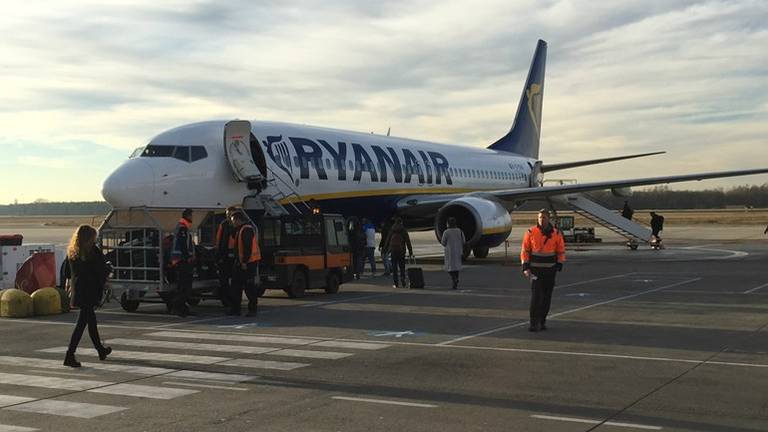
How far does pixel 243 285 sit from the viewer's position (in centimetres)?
1413

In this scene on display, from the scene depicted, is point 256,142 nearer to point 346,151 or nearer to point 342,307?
point 346,151

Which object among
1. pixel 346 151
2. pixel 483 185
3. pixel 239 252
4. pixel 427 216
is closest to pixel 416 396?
pixel 239 252

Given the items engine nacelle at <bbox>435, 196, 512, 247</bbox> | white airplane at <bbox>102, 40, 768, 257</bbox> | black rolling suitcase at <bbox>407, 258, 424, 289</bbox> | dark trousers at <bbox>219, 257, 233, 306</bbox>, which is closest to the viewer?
dark trousers at <bbox>219, 257, 233, 306</bbox>

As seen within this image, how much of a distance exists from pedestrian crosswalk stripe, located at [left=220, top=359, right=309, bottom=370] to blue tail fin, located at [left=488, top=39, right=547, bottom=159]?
31.1 metres

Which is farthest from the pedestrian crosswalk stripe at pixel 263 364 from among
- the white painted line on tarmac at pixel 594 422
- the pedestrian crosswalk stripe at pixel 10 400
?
the white painted line on tarmac at pixel 594 422

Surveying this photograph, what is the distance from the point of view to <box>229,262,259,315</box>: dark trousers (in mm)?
13914

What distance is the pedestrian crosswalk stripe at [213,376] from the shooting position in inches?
336

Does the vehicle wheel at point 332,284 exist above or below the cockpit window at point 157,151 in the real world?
below

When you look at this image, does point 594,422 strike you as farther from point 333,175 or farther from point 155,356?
point 333,175

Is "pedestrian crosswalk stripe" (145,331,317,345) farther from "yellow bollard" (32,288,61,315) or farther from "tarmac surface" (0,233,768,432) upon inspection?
"yellow bollard" (32,288,61,315)

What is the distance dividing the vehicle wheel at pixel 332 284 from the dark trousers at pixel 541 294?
6.51 metres

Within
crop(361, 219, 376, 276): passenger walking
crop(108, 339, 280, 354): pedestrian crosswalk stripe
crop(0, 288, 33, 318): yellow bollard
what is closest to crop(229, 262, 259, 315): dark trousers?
crop(108, 339, 280, 354): pedestrian crosswalk stripe

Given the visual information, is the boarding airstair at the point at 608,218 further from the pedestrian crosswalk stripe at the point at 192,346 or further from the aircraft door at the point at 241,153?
the pedestrian crosswalk stripe at the point at 192,346

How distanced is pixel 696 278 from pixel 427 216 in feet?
32.0
